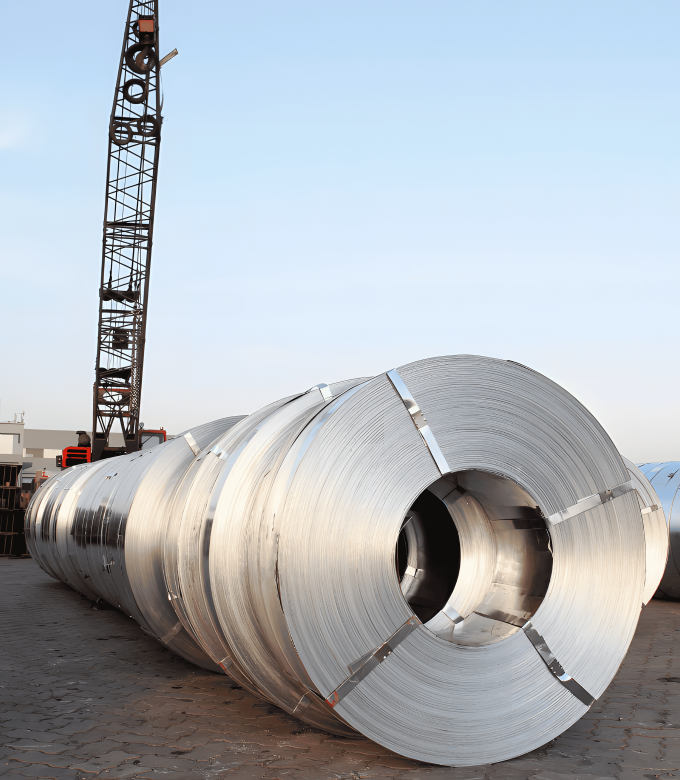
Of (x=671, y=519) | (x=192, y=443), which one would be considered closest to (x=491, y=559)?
(x=192, y=443)

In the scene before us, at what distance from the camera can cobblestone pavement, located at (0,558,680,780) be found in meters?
3.34

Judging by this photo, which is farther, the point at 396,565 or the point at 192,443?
the point at 192,443

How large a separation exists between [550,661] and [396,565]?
2.63 ft

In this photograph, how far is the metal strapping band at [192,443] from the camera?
221 inches

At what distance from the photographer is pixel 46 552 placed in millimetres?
10438

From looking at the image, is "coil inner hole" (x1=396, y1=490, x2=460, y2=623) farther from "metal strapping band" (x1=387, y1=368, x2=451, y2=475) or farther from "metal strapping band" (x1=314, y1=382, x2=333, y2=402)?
"metal strapping band" (x1=387, y1=368, x2=451, y2=475)

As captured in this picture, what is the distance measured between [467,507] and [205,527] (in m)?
1.37

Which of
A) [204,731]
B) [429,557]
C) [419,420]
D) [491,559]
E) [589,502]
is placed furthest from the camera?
[429,557]

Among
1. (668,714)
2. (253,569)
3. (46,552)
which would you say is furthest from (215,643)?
(46,552)

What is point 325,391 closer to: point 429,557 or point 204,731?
point 429,557

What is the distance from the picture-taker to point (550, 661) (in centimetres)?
347

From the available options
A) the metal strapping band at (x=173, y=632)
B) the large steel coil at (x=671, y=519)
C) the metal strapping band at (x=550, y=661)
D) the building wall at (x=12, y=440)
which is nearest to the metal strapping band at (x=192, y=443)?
the metal strapping band at (x=173, y=632)

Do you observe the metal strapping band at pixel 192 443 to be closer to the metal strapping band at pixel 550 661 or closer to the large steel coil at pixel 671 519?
the metal strapping band at pixel 550 661

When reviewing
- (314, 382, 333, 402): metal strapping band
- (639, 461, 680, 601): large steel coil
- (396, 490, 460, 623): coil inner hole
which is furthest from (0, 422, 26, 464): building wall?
(314, 382, 333, 402): metal strapping band
